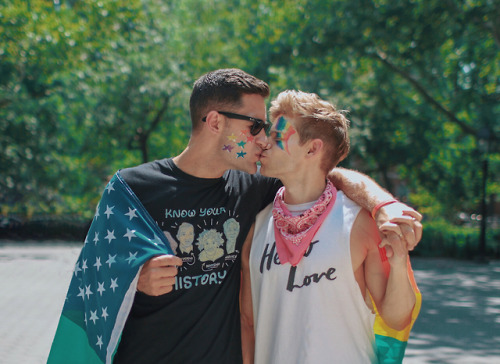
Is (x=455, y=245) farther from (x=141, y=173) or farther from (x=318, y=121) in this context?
(x=141, y=173)

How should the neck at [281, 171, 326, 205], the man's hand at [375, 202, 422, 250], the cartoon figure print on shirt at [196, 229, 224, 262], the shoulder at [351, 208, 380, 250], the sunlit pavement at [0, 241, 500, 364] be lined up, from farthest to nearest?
the sunlit pavement at [0, 241, 500, 364]
the neck at [281, 171, 326, 205]
the cartoon figure print on shirt at [196, 229, 224, 262]
the shoulder at [351, 208, 380, 250]
the man's hand at [375, 202, 422, 250]

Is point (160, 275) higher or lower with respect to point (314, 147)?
lower

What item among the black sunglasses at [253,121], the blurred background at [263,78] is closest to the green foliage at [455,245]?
the blurred background at [263,78]

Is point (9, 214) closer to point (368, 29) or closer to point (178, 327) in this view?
point (368, 29)

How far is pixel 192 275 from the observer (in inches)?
102

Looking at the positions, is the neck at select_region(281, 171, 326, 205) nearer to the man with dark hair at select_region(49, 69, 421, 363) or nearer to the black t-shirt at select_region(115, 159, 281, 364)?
the man with dark hair at select_region(49, 69, 421, 363)

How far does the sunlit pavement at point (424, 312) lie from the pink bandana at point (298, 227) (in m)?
1.09

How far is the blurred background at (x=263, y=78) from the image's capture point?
15.8 metres

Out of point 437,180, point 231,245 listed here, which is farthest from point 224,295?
point 437,180

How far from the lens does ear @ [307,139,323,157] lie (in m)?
2.69

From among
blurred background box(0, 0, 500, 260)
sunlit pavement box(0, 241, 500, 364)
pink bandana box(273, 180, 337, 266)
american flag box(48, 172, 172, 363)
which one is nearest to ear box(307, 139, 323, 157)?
pink bandana box(273, 180, 337, 266)

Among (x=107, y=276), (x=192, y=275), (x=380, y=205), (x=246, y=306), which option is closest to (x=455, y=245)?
(x=246, y=306)

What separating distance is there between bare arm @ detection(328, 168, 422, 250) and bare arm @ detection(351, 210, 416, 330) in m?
0.04

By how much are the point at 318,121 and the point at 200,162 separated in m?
0.57
